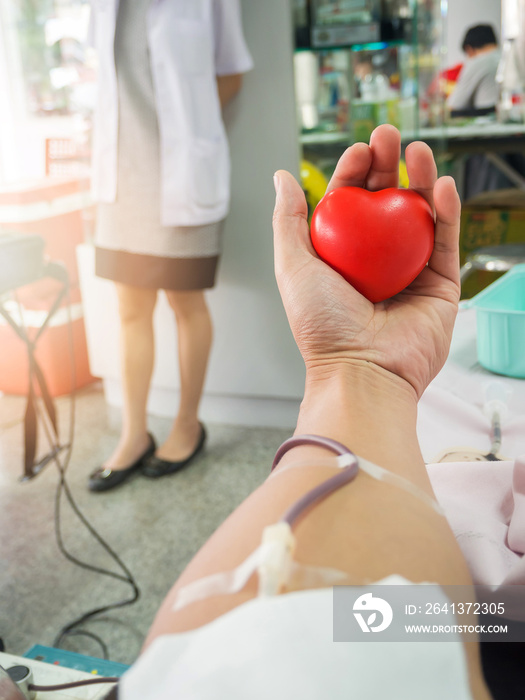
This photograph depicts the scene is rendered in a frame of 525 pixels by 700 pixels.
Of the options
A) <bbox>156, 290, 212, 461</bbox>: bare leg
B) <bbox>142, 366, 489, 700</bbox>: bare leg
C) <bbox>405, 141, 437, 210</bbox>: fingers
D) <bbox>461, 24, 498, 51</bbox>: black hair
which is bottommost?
<bbox>156, 290, 212, 461</bbox>: bare leg

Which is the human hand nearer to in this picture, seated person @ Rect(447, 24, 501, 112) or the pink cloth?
the pink cloth

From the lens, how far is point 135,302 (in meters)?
1.73

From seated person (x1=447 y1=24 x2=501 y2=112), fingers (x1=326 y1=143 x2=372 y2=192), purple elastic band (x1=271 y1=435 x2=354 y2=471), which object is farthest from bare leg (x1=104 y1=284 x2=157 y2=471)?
seated person (x1=447 y1=24 x2=501 y2=112)

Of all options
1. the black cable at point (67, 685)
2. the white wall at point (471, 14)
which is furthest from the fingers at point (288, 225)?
the white wall at point (471, 14)

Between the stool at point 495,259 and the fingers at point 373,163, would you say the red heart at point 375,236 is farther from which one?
the stool at point 495,259

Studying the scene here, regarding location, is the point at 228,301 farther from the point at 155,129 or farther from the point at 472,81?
the point at 472,81

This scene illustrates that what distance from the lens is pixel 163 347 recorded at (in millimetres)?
2080

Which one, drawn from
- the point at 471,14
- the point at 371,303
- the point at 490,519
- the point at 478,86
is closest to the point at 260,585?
the point at 490,519

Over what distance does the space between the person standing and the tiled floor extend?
11 cm

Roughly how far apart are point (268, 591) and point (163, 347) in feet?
5.93

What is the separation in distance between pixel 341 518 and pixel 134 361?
145 cm

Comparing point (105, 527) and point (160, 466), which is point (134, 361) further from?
point (105, 527)

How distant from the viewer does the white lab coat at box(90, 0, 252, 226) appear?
1495mm

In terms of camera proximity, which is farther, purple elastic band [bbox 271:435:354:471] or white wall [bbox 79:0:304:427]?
white wall [bbox 79:0:304:427]
